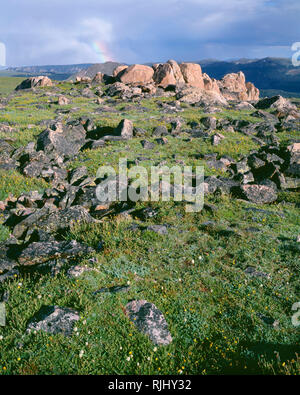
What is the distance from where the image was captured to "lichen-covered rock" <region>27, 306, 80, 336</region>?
732cm

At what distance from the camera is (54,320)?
7484 mm

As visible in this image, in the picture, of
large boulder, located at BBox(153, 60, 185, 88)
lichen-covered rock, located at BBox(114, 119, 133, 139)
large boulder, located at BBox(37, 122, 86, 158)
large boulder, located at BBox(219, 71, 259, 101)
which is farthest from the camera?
large boulder, located at BBox(219, 71, 259, 101)

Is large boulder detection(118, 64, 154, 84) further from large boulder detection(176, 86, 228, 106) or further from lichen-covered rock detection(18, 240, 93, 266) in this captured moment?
lichen-covered rock detection(18, 240, 93, 266)

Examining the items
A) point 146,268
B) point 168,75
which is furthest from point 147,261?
point 168,75

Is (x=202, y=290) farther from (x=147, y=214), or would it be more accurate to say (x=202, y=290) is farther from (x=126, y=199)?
(x=126, y=199)

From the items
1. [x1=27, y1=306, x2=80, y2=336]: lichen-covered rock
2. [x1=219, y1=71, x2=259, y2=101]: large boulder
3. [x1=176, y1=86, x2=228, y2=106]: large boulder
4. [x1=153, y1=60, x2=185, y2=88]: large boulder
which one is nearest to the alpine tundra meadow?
[x1=27, y1=306, x2=80, y2=336]: lichen-covered rock

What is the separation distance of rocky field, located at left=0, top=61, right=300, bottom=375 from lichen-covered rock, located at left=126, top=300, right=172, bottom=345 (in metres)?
0.03

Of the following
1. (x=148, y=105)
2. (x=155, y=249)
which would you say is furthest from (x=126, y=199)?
(x=148, y=105)

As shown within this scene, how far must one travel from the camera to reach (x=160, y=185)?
1661 cm

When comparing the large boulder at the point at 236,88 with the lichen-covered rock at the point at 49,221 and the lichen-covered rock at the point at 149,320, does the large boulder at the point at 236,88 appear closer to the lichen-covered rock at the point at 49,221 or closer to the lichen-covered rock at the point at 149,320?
the lichen-covered rock at the point at 49,221

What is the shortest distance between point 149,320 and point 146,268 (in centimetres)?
247

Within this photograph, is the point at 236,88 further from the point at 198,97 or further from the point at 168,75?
the point at 198,97
